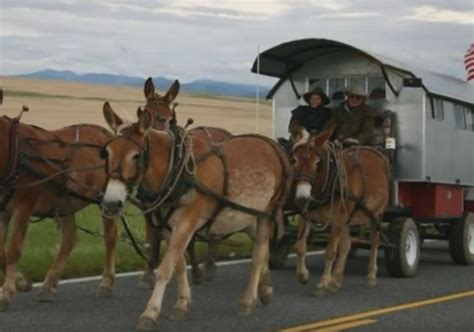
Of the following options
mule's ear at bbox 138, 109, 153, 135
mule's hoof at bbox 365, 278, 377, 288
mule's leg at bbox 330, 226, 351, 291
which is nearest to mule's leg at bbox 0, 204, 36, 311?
mule's ear at bbox 138, 109, 153, 135

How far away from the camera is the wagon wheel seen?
14.9 m

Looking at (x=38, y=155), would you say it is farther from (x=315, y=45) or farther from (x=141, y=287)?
(x=315, y=45)

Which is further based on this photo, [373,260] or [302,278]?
[373,260]

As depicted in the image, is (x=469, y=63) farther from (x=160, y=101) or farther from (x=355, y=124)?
(x=160, y=101)

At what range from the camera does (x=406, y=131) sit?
13828 millimetres

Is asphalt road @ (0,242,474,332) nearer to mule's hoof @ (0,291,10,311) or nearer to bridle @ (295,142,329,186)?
mule's hoof @ (0,291,10,311)

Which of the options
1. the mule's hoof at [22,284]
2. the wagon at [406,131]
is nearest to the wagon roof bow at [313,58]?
the wagon at [406,131]

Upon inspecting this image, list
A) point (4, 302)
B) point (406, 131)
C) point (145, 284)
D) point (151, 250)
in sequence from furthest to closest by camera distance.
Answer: point (406, 131), point (145, 284), point (151, 250), point (4, 302)

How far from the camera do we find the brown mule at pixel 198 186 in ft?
27.5

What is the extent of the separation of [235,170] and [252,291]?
1249mm

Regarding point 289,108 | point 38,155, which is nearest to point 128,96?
point 289,108

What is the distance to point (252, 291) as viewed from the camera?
32.0 ft

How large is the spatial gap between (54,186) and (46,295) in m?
1.14

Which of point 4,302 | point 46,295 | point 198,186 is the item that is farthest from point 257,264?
point 4,302
